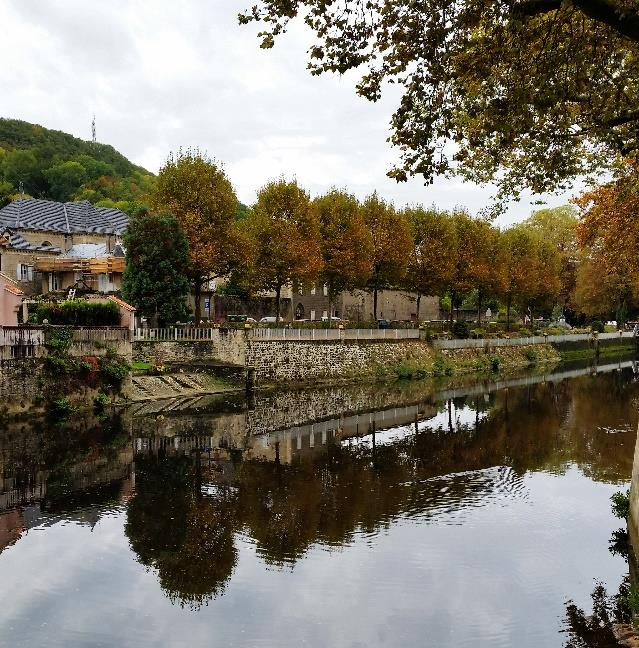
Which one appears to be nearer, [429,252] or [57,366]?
[57,366]

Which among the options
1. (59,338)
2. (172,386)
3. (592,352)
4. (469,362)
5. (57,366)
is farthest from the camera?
(592,352)

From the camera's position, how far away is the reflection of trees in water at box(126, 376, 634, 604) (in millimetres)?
15562

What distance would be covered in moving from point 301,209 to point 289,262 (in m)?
4.66

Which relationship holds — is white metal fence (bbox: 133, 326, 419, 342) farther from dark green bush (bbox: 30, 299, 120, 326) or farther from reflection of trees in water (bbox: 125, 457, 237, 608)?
reflection of trees in water (bbox: 125, 457, 237, 608)

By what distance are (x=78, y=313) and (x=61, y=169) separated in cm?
7433

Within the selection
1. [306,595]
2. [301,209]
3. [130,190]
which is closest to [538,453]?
[306,595]

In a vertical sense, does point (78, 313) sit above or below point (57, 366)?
above

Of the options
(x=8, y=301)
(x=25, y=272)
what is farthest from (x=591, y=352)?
(x=8, y=301)

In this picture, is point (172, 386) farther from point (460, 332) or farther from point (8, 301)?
point (460, 332)

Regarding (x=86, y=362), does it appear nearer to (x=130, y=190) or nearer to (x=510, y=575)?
(x=510, y=575)

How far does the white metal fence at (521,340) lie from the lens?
206 feet

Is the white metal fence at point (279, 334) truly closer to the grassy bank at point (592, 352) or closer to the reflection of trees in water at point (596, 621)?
the grassy bank at point (592, 352)

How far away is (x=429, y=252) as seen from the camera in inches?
2466

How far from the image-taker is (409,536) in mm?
16703
